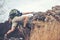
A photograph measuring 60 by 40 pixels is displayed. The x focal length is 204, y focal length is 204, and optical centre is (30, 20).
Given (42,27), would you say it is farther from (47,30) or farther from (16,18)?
(16,18)

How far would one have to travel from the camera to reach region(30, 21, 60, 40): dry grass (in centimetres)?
369

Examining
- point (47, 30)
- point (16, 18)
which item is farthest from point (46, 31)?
point (16, 18)

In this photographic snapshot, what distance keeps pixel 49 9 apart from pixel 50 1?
17 centimetres

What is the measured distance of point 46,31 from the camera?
372 centimetres

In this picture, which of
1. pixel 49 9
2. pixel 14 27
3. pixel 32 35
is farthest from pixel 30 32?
pixel 49 9

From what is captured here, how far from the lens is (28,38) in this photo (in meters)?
3.81

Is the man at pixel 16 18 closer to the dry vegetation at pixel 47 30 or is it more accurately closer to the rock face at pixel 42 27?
the rock face at pixel 42 27

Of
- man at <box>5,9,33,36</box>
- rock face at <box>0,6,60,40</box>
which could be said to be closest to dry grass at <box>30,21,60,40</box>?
rock face at <box>0,6,60,40</box>

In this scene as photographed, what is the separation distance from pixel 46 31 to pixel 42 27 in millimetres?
103

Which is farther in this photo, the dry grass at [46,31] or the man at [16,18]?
the man at [16,18]

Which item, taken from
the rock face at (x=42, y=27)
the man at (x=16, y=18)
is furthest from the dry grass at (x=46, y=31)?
the man at (x=16, y=18)

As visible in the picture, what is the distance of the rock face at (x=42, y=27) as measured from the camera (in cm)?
370

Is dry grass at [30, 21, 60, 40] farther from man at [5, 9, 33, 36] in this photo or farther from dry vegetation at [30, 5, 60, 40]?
man at [5, 9, 33, 36]

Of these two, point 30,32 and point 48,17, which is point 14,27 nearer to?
point 30,32
